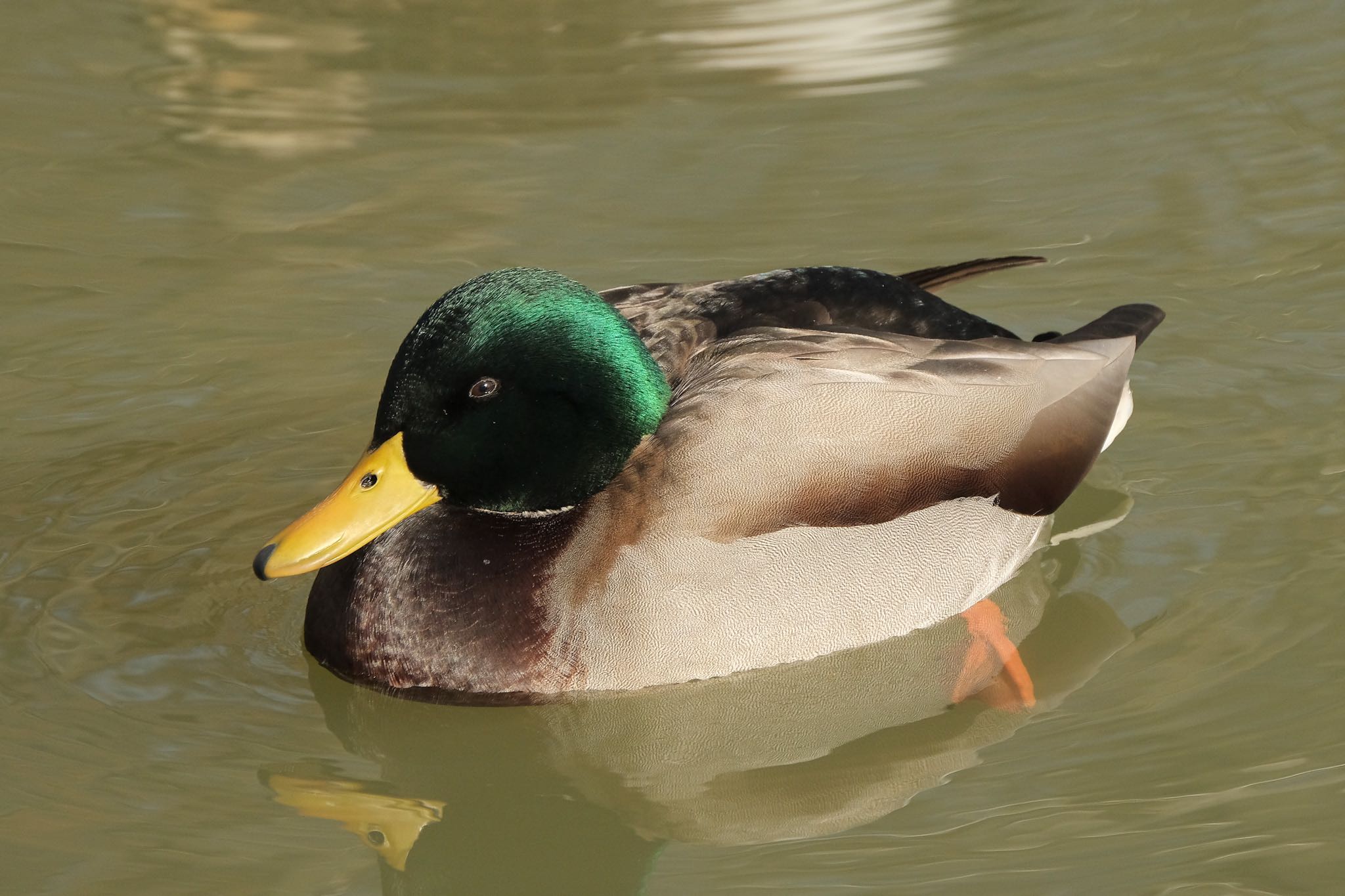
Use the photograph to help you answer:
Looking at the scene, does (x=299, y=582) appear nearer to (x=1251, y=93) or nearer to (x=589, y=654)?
(x=589, y=654)

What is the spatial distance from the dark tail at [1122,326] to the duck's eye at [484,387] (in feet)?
5.88

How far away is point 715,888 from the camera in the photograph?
173 inches

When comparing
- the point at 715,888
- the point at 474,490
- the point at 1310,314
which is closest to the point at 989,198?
the point at 1310,314

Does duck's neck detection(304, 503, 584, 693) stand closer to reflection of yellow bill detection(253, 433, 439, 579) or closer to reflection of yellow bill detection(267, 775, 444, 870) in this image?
reflection of yellow bill detection(253, 433, 439, 579)

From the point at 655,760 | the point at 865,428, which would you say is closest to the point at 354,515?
the point at 655,760

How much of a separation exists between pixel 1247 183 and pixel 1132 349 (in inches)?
105

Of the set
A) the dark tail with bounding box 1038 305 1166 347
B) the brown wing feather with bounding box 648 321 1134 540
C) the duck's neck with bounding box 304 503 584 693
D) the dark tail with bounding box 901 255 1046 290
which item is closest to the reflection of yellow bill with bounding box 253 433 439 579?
the duck's neck with bounding box 304 503 584 693

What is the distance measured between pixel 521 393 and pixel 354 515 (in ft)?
1.78

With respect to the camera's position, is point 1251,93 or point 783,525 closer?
point 783,525

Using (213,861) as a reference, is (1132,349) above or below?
above

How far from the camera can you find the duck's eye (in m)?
5.10

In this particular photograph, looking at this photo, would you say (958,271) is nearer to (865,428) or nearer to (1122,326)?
(1122,326)

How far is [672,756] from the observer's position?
16.7ft

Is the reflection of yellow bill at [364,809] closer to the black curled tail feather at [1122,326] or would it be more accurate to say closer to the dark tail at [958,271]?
the black curled tail feather at [1122,326]
